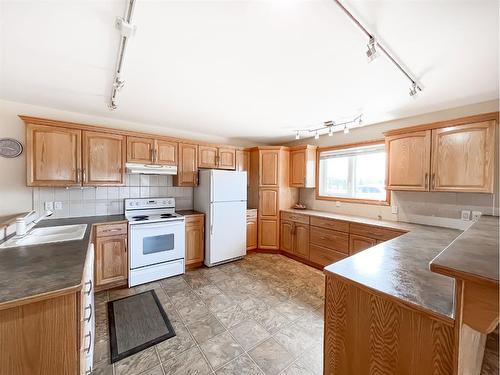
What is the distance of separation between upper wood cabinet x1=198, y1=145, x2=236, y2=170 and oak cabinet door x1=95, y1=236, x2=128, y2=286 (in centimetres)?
171

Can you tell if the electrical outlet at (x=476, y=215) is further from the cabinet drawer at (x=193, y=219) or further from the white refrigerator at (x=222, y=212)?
the cabinet drawer at (x=193, y=219)

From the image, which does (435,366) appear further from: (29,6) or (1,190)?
(1,190)

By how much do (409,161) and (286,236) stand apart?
2.28 m

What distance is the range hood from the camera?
2980 millimetres

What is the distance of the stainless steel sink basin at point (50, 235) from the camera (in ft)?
5.60

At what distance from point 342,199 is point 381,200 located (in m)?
0.61

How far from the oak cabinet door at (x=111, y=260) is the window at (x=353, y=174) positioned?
11.1ft

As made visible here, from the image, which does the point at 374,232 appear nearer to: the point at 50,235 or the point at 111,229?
the point at 111,229

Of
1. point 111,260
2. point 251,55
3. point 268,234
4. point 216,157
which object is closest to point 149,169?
point 216,157

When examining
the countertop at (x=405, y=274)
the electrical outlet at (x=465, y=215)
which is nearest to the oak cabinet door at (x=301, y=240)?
the countertop at (x=405, y=274)

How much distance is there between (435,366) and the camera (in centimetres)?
85

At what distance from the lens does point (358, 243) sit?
292cm

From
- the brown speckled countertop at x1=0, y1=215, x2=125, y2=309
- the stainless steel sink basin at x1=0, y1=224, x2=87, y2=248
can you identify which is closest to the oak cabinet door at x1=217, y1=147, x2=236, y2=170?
the stainless steel sink basin at x1=0, y1=224, x2=87, y2=248

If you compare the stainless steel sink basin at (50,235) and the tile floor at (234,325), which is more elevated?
the stainless steel sink basin at (50,235)
